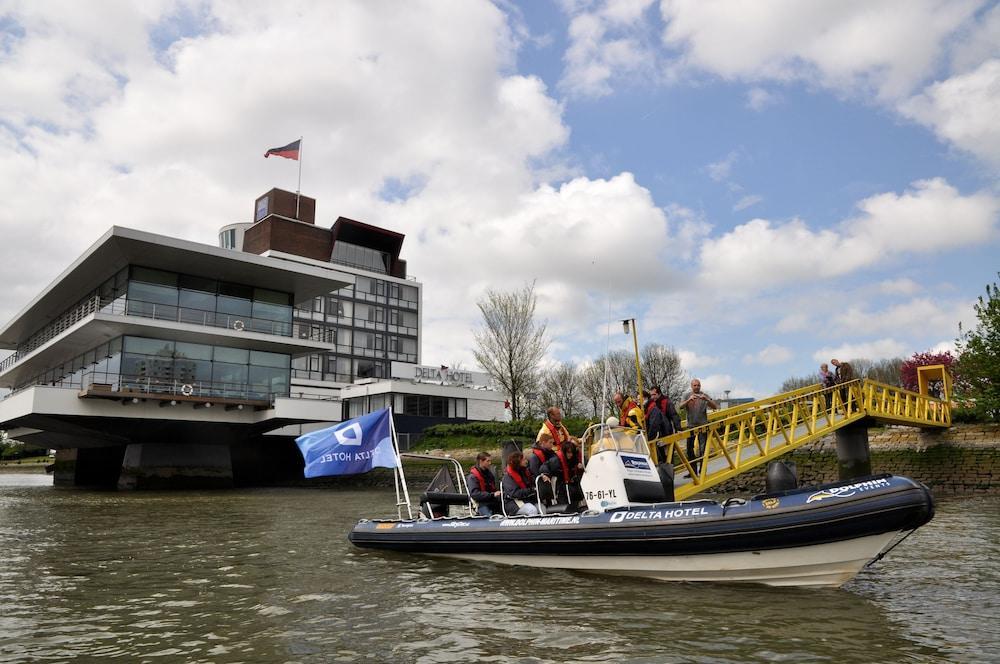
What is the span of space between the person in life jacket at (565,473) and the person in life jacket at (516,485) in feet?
1.29

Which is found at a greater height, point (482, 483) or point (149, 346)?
point (149, 346)

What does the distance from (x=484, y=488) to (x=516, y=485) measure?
0.85 m

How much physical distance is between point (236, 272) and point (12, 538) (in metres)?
22.7

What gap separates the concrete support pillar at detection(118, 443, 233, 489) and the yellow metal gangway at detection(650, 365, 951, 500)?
26.7 meters

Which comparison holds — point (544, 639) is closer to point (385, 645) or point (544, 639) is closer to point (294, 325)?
point (385, 645)

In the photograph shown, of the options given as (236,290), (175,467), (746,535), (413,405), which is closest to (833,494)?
(746,535)

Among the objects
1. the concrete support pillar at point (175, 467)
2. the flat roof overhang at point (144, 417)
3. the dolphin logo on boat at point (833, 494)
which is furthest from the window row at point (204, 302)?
the dolphin logo on boat at point (833, 494)

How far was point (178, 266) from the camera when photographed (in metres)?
35.0

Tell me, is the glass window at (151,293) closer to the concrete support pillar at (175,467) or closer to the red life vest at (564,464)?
the concrete support pillar at (175,467)

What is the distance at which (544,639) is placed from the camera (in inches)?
269

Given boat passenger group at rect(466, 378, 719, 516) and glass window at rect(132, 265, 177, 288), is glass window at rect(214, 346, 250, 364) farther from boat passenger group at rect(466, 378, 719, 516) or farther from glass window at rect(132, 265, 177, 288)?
boat passenger group at rect(466, 378, 719, 516)

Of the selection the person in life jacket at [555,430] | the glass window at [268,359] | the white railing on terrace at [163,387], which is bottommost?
the person in life jacket at [555,430]

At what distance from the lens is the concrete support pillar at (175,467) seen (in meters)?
36.4

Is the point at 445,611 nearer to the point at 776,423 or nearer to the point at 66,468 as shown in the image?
the point at 776,423
